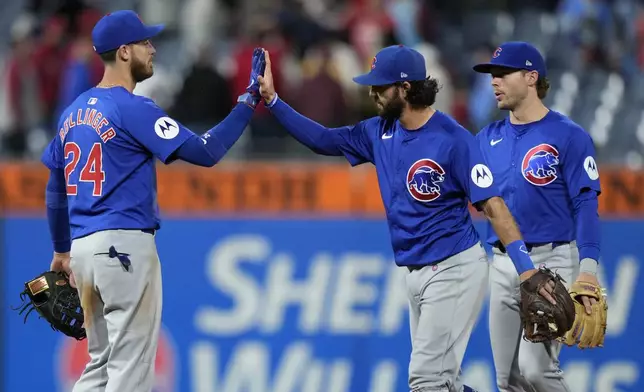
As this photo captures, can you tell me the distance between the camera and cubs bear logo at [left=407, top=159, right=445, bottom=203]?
6.42 m

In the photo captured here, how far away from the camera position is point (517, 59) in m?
6.93

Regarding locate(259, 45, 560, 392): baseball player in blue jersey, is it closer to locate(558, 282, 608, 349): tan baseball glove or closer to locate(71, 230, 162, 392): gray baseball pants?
locate(558, 282, 608, 349): tan baseball glove

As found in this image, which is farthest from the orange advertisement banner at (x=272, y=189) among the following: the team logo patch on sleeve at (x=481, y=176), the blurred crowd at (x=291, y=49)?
the team logo patch on sleeve at (x=481, y=176)

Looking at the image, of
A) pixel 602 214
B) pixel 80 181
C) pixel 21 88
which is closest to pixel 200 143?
pixel 80 181

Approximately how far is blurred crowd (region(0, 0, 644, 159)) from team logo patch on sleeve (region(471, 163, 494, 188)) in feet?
13.7

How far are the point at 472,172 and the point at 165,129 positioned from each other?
1.62m

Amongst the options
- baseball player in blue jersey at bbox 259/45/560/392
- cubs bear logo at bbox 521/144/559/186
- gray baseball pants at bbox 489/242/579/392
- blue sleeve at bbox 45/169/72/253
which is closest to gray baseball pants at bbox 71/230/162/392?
blue sleeve at bbox 45/169/72/253

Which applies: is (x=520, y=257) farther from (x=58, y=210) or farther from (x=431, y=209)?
(x=58, y=210)

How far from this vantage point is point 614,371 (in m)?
8.91

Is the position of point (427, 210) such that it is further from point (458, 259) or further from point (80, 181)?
point (80, 181)

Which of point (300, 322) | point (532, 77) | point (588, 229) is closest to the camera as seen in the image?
point (588, 229)

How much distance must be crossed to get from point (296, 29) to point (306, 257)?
4838 millimetres

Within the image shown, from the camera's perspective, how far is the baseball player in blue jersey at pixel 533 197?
22.3ft

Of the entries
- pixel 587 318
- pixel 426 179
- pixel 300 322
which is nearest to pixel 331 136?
pixel 426 179
